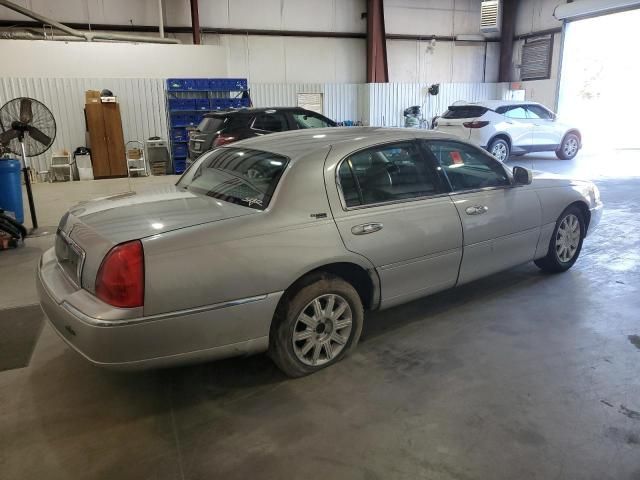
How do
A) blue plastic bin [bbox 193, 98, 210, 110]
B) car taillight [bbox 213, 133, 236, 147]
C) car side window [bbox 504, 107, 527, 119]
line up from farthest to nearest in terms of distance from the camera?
blue plastic bin [bbox 193, 98, 210, 110]
car side window [bbox 504, 107, 527, 119]
car taillight [bbox 213, 133, 236, 147]

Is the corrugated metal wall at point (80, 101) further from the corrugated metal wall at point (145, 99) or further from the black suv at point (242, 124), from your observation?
the black suv at point (242, 124)

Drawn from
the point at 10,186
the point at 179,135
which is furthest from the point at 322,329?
the point at 179,135

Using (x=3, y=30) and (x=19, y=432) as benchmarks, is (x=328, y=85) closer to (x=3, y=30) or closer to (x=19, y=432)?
(x=3, y=30)

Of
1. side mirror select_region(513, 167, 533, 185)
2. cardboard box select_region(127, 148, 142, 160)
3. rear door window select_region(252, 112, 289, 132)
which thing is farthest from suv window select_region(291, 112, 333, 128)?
side mirror select_region(513, 167, 533, 185)

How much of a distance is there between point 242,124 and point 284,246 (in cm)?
716

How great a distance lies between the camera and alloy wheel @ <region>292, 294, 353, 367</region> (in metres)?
2.86

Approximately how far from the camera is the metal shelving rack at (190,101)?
479 inches

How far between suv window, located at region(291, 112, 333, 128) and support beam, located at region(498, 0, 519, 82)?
11.2 metres

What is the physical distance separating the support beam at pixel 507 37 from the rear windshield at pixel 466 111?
704cm

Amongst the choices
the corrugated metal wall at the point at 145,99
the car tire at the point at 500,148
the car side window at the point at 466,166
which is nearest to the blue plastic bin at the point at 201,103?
the corrugated metal wall at the point at 145,99

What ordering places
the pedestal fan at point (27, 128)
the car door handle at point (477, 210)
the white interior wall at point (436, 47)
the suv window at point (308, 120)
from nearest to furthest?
the car door handle at point (477, 210) → the pedestal fan at point (27, 128) → the suv window at point (308, 120) → the white interior wall at point (436, 47)

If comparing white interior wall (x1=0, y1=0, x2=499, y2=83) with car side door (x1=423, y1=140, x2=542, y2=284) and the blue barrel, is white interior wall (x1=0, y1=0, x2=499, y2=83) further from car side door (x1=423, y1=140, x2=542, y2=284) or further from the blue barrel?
car side door (x1=423, y1=140, x2=542, y2=284)

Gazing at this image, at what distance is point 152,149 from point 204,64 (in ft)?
8.75

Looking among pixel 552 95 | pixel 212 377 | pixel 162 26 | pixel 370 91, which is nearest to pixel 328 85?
→ pixel 370 91
